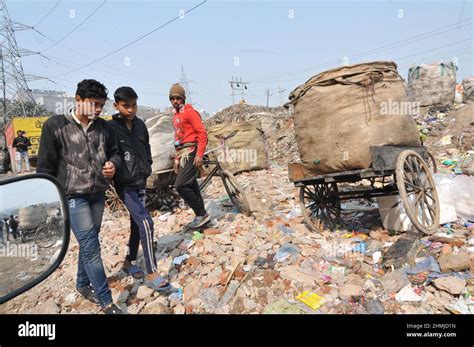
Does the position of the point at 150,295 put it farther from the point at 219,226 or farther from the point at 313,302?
the point at 219,226

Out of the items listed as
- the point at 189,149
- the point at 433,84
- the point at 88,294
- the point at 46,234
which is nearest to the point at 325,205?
the point at 189,149

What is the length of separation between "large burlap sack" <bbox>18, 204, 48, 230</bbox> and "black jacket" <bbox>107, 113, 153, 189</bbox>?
1525 mm

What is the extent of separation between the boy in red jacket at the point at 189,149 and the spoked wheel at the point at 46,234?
9.50 feet

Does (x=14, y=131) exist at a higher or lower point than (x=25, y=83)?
lower

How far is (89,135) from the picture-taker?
8.38 ft

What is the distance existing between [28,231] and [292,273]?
8.41 ft

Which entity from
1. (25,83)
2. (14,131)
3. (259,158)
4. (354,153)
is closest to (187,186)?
(354,153)

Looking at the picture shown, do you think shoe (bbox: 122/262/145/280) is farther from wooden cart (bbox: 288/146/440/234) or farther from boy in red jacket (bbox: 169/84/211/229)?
wooden cart (bbox: 288/146/440/234)

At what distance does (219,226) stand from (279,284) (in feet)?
6.47

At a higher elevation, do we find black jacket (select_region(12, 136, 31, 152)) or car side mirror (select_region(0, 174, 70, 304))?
black jacket (select_region(12, 136, 31, 152))

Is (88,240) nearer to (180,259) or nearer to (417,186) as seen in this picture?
(180,259)

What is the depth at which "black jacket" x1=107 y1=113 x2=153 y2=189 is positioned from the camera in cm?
301

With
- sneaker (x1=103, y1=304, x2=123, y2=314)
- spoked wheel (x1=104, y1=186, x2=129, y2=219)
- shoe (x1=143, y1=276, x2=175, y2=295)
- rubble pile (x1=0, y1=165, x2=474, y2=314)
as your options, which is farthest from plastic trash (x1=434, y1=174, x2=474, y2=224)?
spoked wheel (x1=104, y1=186, x2=129, y2=219)

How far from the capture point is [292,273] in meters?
3.25
